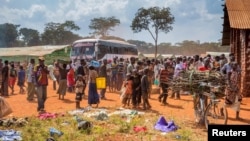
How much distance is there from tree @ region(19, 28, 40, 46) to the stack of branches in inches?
2550

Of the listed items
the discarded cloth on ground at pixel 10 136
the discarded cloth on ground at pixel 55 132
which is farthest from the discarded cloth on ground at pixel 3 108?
the discarded cloth on ground at pixel 55 132

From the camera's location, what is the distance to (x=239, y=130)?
466 cm

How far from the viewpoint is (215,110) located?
870 centimetres

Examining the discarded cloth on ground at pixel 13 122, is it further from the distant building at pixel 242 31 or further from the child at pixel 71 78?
the distant building at pixel 242 31

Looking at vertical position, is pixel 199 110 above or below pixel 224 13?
below

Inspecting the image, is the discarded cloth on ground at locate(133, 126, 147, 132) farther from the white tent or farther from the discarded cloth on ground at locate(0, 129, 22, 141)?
the white tent

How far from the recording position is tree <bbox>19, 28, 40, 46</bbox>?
234ft

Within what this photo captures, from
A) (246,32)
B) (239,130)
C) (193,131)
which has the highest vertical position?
(246,32)

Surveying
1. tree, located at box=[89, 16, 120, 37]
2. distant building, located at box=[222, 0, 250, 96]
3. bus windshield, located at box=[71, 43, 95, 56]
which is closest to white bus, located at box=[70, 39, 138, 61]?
bus windshield, located at box=[71, 43, 95, 56]

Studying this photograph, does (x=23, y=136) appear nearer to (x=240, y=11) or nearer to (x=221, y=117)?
(x=221, y=117)

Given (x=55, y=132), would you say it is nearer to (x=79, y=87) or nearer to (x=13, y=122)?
(x=13, y=122)

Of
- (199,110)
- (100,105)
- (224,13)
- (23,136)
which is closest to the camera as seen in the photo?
(23,136)

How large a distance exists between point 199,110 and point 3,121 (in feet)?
17.3

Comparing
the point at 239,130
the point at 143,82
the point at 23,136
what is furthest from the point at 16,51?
the point at 239,130
